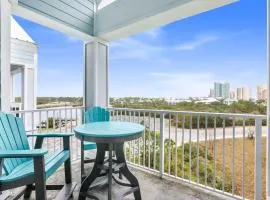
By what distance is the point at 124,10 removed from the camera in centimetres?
364

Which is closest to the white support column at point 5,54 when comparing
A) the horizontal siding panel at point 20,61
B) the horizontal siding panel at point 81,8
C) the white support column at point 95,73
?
the horizontal siding panel at point 81,8

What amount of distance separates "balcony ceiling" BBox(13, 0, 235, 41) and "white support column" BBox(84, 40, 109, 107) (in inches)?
9.6

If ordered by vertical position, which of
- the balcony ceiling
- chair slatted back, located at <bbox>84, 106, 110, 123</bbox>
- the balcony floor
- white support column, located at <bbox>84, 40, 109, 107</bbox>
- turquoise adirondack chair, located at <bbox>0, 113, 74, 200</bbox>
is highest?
the balcony ceiling

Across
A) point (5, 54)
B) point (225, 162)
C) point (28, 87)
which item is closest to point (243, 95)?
point (225, 162)

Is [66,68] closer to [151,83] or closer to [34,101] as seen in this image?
[34,101]

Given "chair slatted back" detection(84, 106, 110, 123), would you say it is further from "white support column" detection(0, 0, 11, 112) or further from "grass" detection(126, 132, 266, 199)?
"white support column" detection(0, 0, 11, 112)

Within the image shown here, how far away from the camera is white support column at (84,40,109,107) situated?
4.21 metres

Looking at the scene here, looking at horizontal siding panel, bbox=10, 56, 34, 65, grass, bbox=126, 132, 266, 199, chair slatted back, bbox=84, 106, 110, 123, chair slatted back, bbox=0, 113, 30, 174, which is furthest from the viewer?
horizontal siding panel, bbox=10, 56, 34, 65

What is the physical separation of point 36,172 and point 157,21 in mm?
2865

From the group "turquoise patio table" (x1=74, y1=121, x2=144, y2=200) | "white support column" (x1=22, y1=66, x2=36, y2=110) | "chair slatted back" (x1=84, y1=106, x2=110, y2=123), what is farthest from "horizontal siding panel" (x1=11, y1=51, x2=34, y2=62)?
"turquoise patio table" (x1=74, y1=121, x2=144, y2=200)

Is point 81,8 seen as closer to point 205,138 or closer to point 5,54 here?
point 5,54

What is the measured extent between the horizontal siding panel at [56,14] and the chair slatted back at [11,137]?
1674mm

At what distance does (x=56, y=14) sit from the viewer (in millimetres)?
3373

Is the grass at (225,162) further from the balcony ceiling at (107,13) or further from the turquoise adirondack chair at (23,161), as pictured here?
the balcony ceiling at (107,13)
